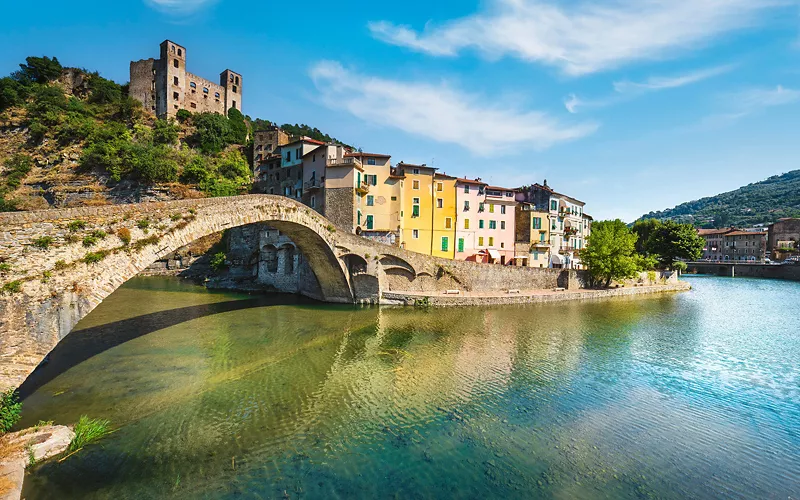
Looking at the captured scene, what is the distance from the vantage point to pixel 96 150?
46.7 m

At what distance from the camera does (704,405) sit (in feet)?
39.8

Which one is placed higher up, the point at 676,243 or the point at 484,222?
the point at 484,222

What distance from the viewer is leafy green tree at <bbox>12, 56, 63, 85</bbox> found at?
54.0 meters

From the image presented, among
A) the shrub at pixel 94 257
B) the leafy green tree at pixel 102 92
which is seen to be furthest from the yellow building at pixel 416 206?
the leafy green tree at pixel 102 92

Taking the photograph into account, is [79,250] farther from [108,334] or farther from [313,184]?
[313,184]

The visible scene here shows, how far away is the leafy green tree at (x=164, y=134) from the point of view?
52031 mm

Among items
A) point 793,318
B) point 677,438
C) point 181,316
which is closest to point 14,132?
point 181,316

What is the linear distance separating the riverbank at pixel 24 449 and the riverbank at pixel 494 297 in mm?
22025

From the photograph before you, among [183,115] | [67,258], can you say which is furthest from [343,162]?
[183,115]

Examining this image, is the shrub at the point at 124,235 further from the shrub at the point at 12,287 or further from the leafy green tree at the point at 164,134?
the leafy green tree at the point at 164,134

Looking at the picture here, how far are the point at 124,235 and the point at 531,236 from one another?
137 ft

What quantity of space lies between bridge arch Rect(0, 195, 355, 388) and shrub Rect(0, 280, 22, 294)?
3 cm

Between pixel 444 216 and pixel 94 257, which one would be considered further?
pixel 444 216

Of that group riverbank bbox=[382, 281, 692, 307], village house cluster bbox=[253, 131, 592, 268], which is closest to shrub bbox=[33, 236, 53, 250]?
riverbank bbox=[382, 281, 692, 307]
